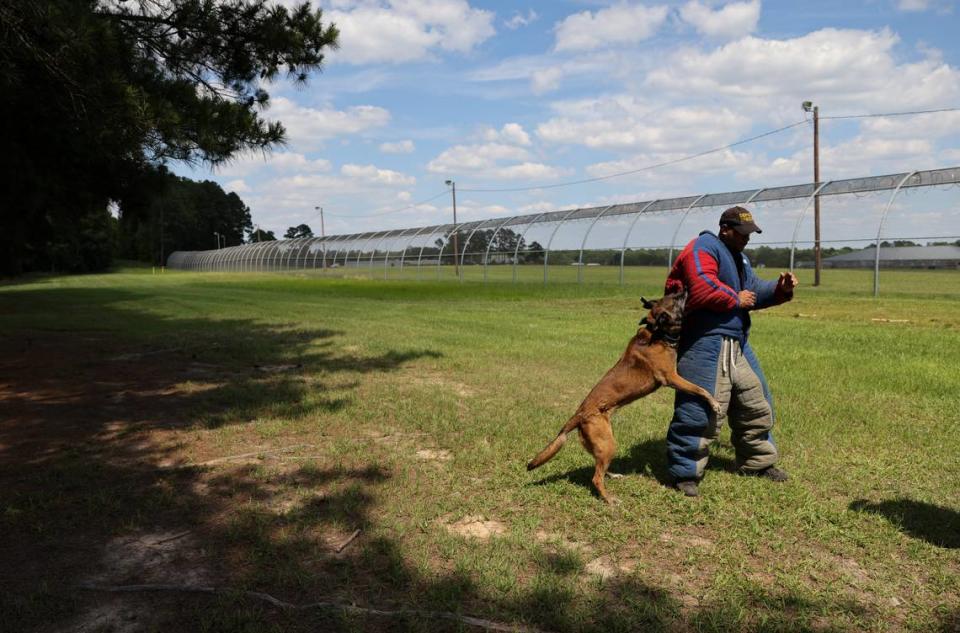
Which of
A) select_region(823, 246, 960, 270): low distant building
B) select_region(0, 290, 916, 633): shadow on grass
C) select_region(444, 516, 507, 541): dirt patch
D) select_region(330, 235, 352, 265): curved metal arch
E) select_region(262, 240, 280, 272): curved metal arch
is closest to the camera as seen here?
select_region(0, 290, 916, 633): shadow on grass

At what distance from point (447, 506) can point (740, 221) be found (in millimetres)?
2564

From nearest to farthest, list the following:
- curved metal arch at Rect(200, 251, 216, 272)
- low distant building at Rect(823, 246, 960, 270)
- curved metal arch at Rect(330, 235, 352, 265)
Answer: low distant building at Rect(823, 246, 960, 270), curved metal arch at Rect(330, 235, 352, 265), curved metal arch at Rect(200, 251, 216, 272)

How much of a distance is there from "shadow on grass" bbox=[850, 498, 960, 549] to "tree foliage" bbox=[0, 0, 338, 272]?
605 cm

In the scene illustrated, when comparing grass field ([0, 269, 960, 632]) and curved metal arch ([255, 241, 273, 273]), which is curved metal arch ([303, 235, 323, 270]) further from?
grass field ([0, 269, 960, 632])

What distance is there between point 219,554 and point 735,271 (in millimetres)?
3434

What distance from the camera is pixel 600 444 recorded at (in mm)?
3914

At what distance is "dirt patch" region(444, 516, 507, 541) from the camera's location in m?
3.54

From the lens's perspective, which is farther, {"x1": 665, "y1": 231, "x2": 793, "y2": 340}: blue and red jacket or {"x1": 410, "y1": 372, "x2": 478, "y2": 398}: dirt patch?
{"x1": 410, "y1": 372, "x2": 478, "y2": 398}: dirt patch

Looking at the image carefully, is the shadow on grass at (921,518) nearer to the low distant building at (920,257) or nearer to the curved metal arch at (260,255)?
the low distant building at (920,257)

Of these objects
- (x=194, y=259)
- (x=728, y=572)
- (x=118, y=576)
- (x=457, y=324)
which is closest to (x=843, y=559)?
(x=728, y=572)

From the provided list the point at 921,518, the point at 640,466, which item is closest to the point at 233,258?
the point at 640,466

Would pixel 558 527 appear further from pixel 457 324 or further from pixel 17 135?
pixel 457 324

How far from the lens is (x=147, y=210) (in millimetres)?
9648

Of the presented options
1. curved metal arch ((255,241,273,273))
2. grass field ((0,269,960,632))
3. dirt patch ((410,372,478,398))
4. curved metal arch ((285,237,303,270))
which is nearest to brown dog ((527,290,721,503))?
grass field ((0,269,960,632))
